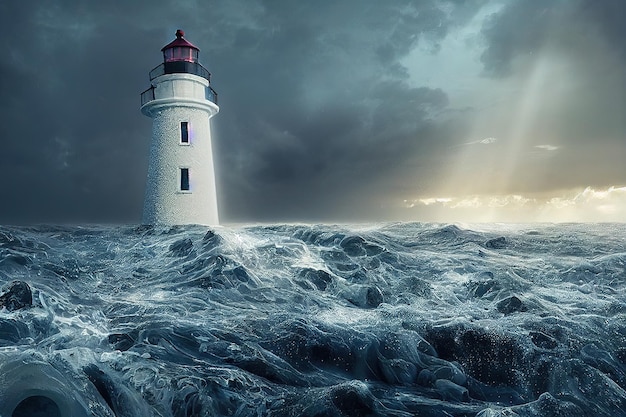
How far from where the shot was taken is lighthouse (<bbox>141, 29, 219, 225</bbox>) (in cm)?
2134

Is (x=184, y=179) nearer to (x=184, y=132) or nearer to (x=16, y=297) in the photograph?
(x=184, y=132)

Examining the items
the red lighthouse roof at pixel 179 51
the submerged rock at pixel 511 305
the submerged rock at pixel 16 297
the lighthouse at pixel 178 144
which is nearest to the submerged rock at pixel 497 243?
the submerged rock at pixel 511 305

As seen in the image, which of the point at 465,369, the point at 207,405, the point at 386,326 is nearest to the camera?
the point at 207,405

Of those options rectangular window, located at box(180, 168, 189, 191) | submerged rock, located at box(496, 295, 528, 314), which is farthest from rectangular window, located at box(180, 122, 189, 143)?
submerged rock, located at box(496, 295, 528, 314)

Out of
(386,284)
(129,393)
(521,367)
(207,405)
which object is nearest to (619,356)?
(521,367)

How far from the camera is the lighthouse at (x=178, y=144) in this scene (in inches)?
840

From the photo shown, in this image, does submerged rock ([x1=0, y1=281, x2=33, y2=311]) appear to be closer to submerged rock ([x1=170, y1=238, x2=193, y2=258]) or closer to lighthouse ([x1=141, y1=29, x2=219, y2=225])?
submerged rock ([x1=170, y1=238, x2=193, y2=258])

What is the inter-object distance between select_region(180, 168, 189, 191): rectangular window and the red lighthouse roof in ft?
19.1

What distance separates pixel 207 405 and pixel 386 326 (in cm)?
409

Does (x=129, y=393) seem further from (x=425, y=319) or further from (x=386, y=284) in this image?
(x=386, y=284)

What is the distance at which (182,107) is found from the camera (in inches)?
858

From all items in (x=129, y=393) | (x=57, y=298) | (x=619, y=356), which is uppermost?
(x=57, y=298)

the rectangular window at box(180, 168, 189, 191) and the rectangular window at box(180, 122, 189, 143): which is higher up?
the rectangular window at box(180, 122, 189, 143)

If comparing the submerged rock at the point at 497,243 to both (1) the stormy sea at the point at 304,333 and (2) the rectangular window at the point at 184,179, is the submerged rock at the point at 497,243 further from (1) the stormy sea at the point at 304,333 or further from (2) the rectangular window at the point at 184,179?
(2) the rectangular window at the point at 184,179
